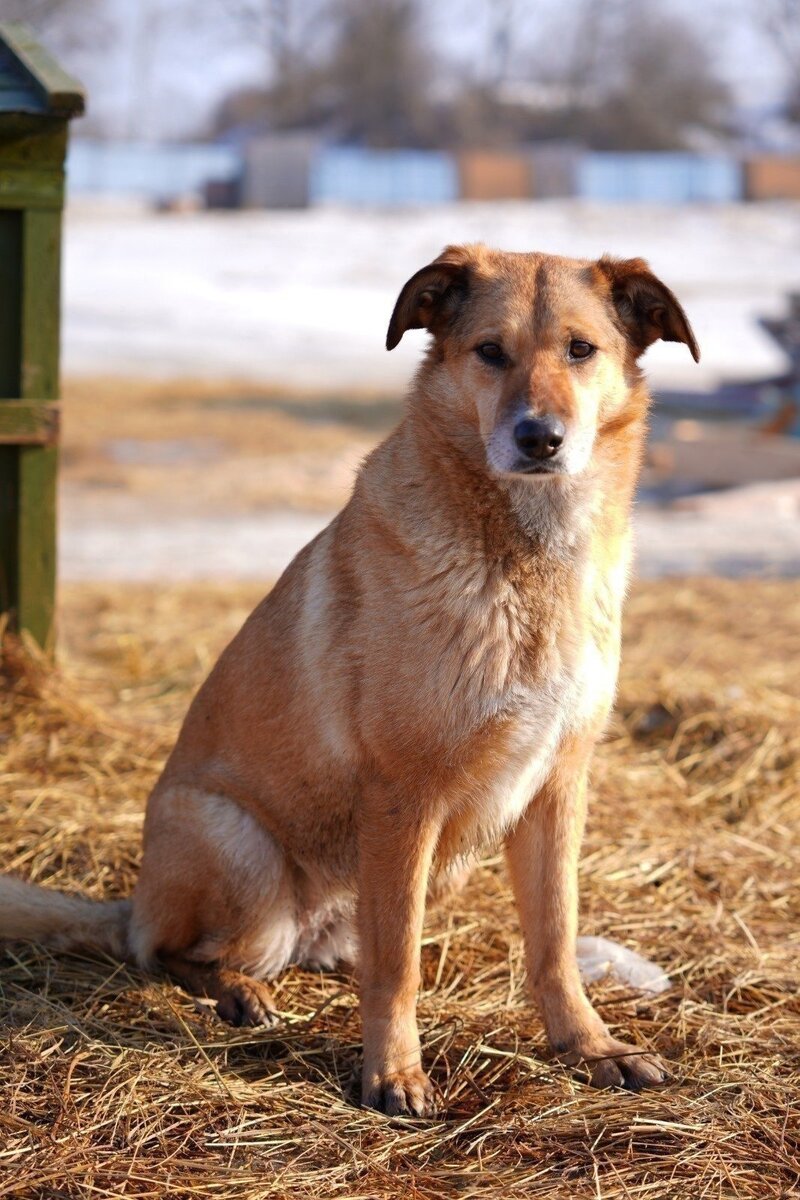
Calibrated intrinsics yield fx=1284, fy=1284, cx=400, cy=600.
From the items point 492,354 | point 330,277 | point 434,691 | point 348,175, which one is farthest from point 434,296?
point 348,175

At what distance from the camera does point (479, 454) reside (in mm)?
2990

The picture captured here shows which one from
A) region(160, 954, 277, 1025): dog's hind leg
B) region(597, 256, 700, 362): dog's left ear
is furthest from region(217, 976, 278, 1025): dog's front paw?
region(597, 256, 700, 362): dog's left ear

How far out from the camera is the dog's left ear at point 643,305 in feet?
10.3

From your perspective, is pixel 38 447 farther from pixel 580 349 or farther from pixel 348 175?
pixel 348 175

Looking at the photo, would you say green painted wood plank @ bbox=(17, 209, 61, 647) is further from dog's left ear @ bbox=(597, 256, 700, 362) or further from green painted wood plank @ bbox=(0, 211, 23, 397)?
dog's left ear @ bbox=(597, 256, 700, 362)

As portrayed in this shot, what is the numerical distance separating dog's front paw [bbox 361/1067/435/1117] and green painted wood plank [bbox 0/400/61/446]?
9.49 feet

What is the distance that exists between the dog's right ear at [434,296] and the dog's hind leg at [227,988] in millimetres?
1655

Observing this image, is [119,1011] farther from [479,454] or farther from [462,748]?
[479,454]

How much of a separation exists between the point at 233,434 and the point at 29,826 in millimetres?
10501

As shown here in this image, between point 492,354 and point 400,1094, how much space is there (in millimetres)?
1701

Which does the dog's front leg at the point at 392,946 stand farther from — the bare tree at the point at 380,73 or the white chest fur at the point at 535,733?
the bare tree at the point at 380,73

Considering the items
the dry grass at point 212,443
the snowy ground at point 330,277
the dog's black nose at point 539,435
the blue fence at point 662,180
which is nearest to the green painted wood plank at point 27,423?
the dog's black nose at point 539,435

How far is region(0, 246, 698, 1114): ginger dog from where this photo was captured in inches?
113

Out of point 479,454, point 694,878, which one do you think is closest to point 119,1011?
point 479,454
